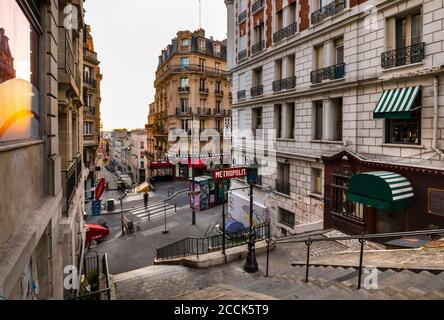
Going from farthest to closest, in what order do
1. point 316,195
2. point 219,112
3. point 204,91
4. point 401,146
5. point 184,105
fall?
point 219,112
point 204,91
point 184,105
point 316,195
point 401,146

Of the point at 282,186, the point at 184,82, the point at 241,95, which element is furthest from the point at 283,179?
the point at 184,82

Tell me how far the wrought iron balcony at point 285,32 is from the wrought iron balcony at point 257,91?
3143 mm

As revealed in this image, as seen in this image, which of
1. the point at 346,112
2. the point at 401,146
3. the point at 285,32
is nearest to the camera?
the point at 401,146

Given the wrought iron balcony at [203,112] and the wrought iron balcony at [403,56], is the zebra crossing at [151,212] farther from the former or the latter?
the wrought iron balcony at [403,56]

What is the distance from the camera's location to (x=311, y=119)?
50.8ft

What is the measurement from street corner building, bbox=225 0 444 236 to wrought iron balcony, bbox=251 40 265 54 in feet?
0.13

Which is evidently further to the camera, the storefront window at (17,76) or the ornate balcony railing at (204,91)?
the ornate balcony railing at (204,91)

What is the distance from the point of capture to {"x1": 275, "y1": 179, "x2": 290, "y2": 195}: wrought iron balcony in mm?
17602

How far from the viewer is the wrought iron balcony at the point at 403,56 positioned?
33.9ft

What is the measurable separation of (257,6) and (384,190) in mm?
15657

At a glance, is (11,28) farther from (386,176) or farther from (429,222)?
(429,222)

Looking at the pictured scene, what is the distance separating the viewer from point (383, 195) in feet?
34.3

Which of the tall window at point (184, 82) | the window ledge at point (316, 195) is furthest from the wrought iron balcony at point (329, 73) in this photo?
the tall window at point (184, 82)

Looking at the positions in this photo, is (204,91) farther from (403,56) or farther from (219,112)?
(403,56)
